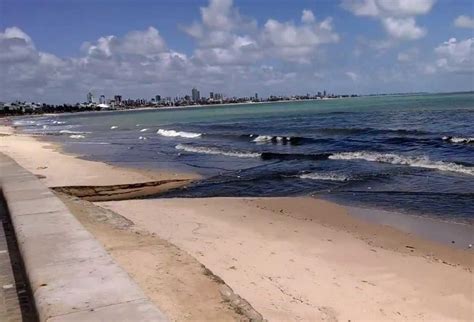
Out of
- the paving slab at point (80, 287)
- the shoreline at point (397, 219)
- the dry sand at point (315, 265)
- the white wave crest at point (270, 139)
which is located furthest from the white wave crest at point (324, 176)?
the white wave crest at point (270, 139)

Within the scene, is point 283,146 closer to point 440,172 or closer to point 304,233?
point 440,172

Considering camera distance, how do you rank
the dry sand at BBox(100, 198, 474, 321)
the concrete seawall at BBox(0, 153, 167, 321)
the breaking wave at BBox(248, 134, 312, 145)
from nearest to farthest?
1. the concrete seawall at BBox(0, 153, 167, 321)
2. the dry sand at BBox(100, 198, 474, 321)
3. the breaking wave at BBox(248, 134, 312, 145)

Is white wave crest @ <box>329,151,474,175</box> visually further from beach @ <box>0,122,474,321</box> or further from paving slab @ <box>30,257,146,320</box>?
paving slab @ <box>30,257,146,320</box>

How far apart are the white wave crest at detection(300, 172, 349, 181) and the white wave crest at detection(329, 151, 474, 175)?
3677mm

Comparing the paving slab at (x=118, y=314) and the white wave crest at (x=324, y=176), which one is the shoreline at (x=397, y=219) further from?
the paving slab at (x=118, y=314)

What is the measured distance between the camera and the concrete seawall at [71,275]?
3.34 metres

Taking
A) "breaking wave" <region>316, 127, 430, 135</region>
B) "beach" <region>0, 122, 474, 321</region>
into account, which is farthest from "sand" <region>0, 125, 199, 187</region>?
"breaking wave" <region>316, 127, 430, 135</region>

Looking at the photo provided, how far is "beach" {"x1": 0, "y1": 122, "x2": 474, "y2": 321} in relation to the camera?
537 cm

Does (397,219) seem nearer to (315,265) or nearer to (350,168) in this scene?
(315,265)

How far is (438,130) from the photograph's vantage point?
32.6 m

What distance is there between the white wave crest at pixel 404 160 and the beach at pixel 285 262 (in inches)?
297

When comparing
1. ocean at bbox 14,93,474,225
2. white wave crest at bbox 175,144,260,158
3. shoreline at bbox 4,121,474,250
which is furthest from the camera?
white wave crest at bbox 175,144,260,158

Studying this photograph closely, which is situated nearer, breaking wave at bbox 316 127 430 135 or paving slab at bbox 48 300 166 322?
paving slab at bbox 48 300 166 322

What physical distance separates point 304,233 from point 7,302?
240 inches
